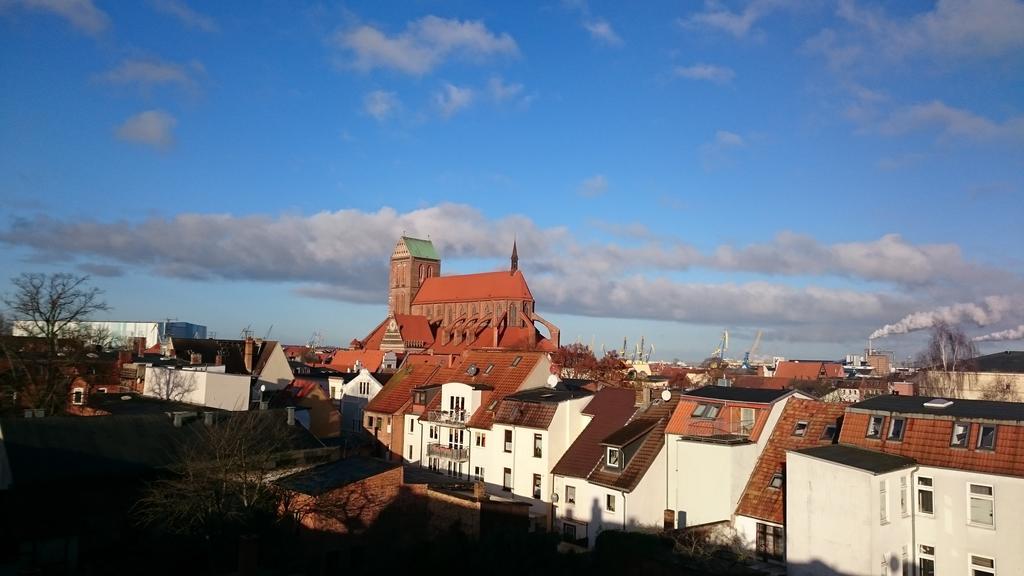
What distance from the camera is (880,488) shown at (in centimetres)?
2386

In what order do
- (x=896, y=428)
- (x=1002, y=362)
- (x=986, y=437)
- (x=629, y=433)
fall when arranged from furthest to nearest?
1. (x=1002, y=362)
2. (x=629, y=433)
3. (x=896, y=428)
4. (x=986, y=437)

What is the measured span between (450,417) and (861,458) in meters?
26.0

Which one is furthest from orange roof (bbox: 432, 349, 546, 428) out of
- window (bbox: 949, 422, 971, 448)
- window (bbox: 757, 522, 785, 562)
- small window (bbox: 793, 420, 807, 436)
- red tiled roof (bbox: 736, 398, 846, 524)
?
window (bbox: 949, 422, 971, 448)

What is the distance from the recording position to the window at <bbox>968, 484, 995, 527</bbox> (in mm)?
23500

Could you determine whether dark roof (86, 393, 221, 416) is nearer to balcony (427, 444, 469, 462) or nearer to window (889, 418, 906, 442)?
balcony (427, 444, 469, 462)

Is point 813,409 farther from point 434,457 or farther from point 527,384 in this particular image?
point 434,457

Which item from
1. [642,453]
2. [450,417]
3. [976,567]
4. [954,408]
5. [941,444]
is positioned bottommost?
[976,567]

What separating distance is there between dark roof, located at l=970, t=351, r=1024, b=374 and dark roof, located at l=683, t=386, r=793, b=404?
66.8 metres

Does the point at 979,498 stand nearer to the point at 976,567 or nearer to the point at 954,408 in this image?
the point at 976,567

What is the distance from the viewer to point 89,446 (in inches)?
1142

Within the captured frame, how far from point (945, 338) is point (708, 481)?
3368 inches

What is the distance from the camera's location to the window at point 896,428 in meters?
26.1

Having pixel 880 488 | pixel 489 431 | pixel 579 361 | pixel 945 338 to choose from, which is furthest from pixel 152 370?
pixel 945 338

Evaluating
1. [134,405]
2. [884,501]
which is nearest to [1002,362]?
[884,501]
